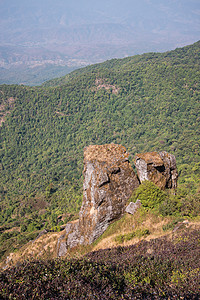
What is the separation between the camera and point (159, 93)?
105 meters

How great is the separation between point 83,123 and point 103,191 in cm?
9824

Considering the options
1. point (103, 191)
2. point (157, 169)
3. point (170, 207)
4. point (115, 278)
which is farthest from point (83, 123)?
point (115, 278)

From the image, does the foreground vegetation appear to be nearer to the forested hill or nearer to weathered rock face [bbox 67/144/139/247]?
weathered rock face [bbox 67/144/139/247]

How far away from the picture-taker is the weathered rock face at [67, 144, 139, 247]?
52.4ft

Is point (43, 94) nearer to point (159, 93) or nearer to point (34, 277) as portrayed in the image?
point (159, 93)

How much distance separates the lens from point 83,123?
113 m

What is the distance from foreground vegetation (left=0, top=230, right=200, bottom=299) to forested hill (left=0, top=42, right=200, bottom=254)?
5019cm

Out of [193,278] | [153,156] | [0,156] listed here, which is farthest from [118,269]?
[0,156]

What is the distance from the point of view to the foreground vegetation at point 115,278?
6.19 m

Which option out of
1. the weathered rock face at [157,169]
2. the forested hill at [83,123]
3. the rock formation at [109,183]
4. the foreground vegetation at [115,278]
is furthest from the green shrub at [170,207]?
the forested hill at [83,123]

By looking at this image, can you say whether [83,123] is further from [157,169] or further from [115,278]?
[115,278]

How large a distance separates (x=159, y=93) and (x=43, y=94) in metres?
59.2

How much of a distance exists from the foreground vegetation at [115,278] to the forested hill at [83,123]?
165 feet

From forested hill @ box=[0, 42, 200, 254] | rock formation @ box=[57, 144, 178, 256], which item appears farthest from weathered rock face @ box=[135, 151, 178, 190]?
forested hill @ box=[0, 42, 200, 254]
